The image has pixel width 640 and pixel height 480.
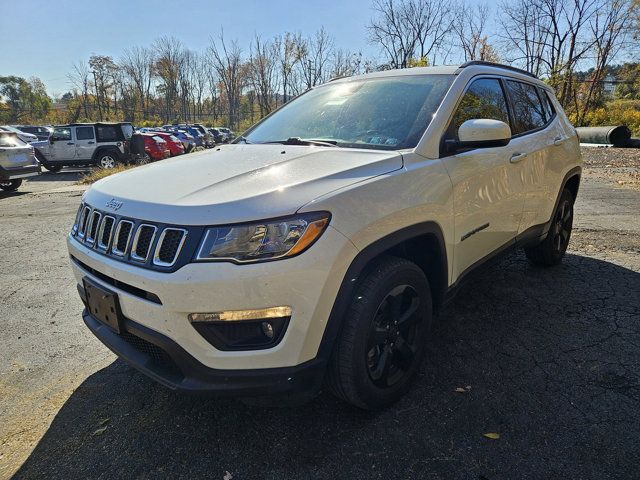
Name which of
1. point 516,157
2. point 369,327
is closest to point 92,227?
point 369,327

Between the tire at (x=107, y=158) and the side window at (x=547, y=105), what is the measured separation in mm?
16116

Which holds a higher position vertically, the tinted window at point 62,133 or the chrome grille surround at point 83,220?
the tinted window at point 62,133

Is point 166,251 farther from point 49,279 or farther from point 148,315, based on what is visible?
point 49,279

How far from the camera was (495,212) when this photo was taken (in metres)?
2.91

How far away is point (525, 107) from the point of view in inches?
142

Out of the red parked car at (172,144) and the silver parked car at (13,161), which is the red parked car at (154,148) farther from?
the silver parked car at (13,161)

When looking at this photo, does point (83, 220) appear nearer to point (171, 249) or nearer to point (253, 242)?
point (171, 249)

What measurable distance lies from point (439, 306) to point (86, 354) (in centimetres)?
241

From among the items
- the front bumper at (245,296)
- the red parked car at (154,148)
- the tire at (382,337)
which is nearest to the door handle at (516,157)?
the tire at (382,337)

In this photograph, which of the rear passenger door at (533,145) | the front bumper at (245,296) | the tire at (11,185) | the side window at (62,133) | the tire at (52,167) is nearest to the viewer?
the front bumper at (245,296)

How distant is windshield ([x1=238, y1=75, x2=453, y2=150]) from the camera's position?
249 cm

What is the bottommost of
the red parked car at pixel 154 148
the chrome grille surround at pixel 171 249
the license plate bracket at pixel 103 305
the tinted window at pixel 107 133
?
the license plate bracket at pixel 103 305

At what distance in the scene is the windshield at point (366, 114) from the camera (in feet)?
8.18

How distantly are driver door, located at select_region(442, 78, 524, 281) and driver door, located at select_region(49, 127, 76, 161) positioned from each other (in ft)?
58.1
